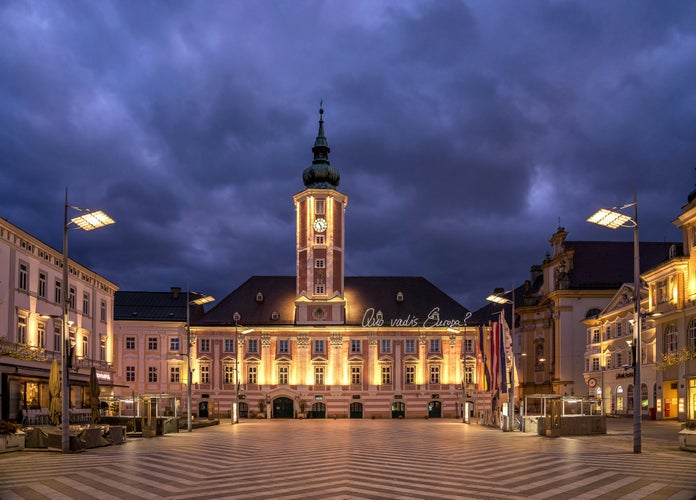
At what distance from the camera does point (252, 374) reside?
8869 cm

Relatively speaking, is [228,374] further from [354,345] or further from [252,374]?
[354,345]

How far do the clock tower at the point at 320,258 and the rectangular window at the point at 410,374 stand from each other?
9.82 m

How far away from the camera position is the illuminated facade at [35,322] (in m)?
45.7

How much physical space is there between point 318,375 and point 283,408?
222 inches

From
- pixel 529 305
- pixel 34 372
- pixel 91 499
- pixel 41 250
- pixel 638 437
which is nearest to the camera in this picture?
pixel 91 499

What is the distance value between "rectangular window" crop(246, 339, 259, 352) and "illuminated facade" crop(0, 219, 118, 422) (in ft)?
86.9

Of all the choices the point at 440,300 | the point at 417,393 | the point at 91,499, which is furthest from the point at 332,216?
the point at 91,499

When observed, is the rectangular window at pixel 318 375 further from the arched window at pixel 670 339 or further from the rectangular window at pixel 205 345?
the arched window at pixel 670 339

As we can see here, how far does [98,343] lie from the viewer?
65.2 meters

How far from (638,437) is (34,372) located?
37.3 meters

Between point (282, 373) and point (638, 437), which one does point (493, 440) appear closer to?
point (638, 437)

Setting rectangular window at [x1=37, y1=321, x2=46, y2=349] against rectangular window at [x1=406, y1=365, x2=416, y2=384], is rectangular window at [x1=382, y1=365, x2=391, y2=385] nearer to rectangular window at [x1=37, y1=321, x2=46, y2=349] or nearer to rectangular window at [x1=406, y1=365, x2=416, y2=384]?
rectangular window at [x1=406, y1=365, x2=416, y2=384]

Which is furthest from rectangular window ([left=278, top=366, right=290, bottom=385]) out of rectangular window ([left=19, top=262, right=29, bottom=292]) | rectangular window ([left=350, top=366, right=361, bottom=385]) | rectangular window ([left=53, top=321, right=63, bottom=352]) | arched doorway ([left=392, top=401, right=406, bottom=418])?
rectangular window ([left=19, top=262, right=29, bottom=292])

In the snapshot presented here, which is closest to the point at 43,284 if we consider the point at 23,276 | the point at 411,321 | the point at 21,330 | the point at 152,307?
the point at 23,276
